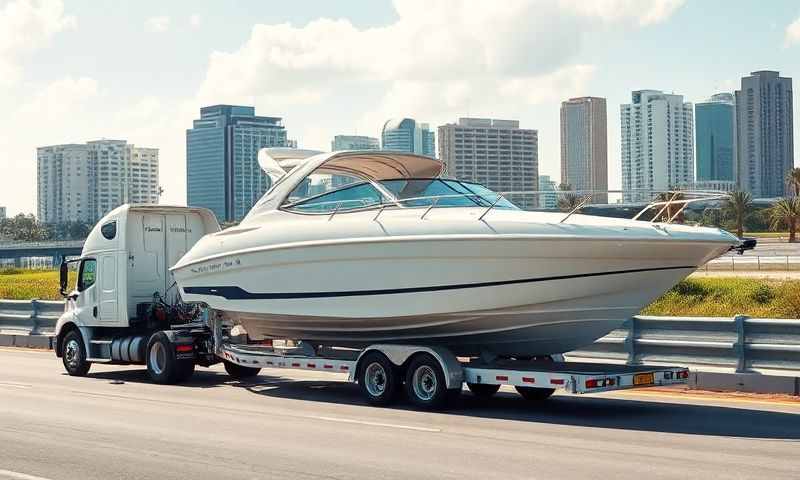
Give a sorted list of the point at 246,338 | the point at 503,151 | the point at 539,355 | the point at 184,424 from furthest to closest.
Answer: the point at 503,151 → the point at 246,338 → the point at 539,355 → the point at 184,424

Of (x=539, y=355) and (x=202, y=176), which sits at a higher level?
(x=202, y=176)

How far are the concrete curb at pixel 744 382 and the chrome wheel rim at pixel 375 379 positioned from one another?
15.2 ft

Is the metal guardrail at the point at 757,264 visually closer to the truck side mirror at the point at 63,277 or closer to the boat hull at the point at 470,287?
the truck side mirror at the point at 63,277

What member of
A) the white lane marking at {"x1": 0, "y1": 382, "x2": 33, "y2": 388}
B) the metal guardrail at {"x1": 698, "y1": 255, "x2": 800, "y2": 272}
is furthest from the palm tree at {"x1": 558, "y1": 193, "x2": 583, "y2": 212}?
the metal guardrail at {"x1": 698, "y1": 255, "x2": 800, "y2": 272}

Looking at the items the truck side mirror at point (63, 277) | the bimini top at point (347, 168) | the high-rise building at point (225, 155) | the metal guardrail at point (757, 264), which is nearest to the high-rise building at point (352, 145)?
the bimini top at point (347, 168)

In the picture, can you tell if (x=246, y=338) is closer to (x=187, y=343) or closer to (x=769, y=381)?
(x=187, y=343)

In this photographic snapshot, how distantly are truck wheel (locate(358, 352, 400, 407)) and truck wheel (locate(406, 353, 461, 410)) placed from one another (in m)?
0.22

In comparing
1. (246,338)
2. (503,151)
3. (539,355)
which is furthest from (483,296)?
(503,151)

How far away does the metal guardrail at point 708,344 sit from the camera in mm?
14867

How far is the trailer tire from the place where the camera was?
13.3m

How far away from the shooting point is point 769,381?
580 inches

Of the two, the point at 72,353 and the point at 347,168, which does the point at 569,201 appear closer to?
the point at 347,168

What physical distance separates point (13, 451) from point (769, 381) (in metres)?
9.82

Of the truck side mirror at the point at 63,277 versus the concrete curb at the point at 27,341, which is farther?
the concrete curb at the point at 27,341
